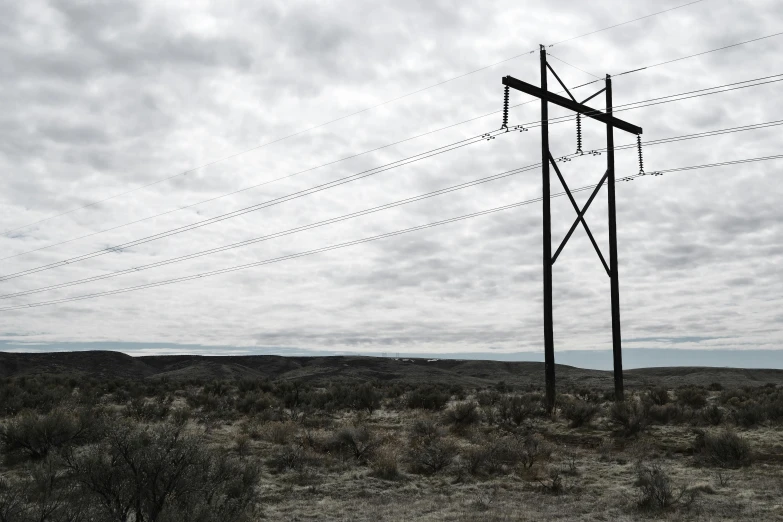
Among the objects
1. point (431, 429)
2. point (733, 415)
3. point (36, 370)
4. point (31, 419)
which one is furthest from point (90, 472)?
point (36, 370)

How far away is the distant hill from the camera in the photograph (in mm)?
94938

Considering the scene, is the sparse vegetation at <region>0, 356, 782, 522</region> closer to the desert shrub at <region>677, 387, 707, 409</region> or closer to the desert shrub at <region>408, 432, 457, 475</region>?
the desert shrub at <region>408, 432, 457, 475</region>

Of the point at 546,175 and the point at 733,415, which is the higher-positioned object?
the point at 546,175

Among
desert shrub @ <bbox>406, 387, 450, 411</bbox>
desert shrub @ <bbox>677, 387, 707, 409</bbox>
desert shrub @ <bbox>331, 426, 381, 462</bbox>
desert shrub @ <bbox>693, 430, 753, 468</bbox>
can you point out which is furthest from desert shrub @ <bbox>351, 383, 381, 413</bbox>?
desert shrub @ <bbox>693, 430, 753, 468</bbox>

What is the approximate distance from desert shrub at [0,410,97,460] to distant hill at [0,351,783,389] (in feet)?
238

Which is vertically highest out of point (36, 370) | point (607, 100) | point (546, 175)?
point (607, 100)

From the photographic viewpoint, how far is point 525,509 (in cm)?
1199

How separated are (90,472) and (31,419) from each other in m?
9.47

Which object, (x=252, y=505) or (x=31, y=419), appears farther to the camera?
(x=31, y=419)

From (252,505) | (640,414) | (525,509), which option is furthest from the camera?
(640,414)

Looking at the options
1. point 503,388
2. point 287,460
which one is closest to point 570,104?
point 287,460

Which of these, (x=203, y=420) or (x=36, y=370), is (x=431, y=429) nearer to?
(x=203, y=420)

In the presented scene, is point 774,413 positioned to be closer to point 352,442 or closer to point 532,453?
point 532,453

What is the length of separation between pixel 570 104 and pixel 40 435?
23.5 metres
